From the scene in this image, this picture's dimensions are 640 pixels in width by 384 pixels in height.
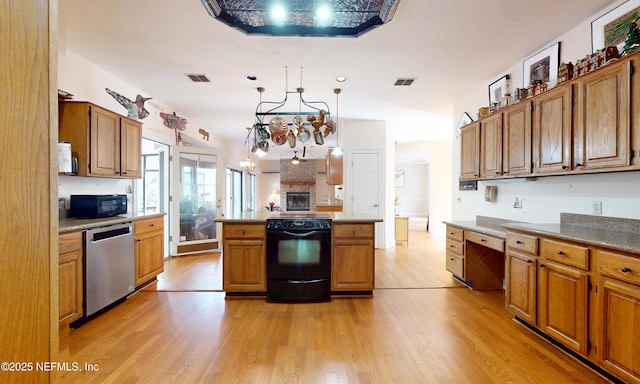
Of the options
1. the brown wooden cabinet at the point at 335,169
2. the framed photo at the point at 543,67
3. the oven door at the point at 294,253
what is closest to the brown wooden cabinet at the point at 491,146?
the framed photo at the point at 543,67

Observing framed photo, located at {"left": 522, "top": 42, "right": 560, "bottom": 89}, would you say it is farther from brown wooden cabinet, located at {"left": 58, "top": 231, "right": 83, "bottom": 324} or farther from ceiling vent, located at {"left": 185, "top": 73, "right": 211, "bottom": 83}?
brown wooden cabinet, located at {"left": 58, "top": 231, "right": 83, "bottom": 324}

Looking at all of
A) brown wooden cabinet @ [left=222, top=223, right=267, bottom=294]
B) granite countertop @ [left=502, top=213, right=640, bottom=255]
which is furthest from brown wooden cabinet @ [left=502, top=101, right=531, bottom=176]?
brown wooden cabinet @ [left=222, top=223, right=267, bottom=294]

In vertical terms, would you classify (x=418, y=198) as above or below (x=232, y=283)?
above

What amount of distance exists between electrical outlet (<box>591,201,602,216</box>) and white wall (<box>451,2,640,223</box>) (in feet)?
0.09

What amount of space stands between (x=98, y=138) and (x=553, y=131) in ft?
14.4

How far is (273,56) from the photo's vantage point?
3.10m

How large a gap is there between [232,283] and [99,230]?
4.52 ft

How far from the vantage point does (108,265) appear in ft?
9.14

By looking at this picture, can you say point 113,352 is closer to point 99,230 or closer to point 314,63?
point 99,230

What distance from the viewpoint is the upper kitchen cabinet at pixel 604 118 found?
1.89 m

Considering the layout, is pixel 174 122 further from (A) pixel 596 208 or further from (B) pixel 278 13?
(A) pixel 596 208

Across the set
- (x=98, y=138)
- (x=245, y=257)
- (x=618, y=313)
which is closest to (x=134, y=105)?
(x=98, y=138)

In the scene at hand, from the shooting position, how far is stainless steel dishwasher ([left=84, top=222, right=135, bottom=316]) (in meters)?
2.57

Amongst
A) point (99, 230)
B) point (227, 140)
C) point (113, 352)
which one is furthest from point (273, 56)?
point (227, 140)
